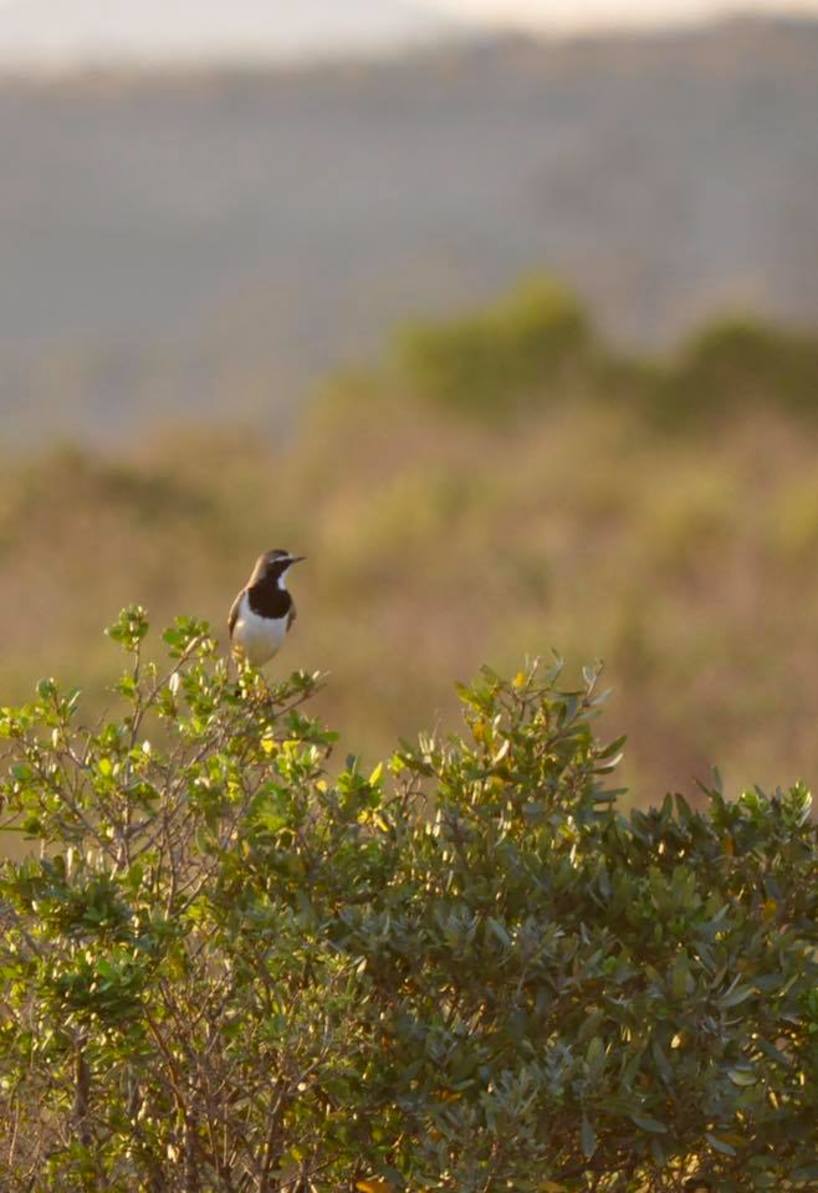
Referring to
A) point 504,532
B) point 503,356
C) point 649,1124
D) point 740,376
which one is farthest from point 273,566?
point 503,356

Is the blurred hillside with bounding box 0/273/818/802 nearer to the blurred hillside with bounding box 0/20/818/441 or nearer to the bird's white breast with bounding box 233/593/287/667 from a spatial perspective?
the bird's white breast with bounding box 233/593/287/667

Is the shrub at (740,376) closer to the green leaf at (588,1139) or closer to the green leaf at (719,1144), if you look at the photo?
the green leaf at (719,1144)

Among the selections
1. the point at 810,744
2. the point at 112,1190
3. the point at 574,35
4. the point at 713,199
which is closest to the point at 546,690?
the point at 112,1190

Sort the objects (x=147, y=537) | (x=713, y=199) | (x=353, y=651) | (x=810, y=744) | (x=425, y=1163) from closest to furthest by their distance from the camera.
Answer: (x=425, y=1163)
(x=810, y=744)
(x=353, y=651)
(x=147, y=537)
(x=713, y=199)

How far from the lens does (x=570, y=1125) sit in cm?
307

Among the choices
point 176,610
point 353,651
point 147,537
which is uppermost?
point 147,537

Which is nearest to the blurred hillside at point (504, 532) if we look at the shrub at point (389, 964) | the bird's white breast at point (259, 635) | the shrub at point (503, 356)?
the shrub at point (503, 356)

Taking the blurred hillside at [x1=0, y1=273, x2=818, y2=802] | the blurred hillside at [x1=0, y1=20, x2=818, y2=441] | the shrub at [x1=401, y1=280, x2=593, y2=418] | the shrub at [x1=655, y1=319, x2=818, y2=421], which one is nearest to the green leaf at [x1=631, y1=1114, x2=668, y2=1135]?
the blurred hillside at [x1=0, y1=273, x2=818, y2=802]

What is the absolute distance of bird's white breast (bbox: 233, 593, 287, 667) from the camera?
477cm

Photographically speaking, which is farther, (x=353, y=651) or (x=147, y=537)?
(x=147, y=537)

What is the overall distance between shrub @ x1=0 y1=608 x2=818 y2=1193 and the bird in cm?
116

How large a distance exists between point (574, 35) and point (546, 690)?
89566 millimetres

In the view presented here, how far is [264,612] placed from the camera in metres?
4.89

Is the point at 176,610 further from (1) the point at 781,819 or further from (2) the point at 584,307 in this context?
(2) the point at 584,307
